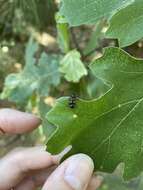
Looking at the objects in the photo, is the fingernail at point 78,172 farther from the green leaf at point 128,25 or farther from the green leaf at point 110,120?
the green leaf at point 128,25

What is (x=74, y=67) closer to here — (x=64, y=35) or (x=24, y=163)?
(x=64, y=35)

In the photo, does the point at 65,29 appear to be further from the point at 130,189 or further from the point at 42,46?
the point at 42,46

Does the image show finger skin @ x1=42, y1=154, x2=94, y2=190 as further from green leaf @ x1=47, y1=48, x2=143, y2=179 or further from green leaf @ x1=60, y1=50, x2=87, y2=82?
green leaf @ x1=60, y1=50, x2=87, y2=82

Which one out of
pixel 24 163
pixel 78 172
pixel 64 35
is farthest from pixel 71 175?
pixel 64 35

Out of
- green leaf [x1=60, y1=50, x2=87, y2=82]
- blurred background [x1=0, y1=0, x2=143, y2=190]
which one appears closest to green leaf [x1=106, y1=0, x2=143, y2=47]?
blurred background [x1=0, y1=0, x2=143, y2=190]

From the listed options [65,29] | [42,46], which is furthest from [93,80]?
[42,46]

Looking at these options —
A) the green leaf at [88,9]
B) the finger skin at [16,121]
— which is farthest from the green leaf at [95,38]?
the green leaf at [88,9]
